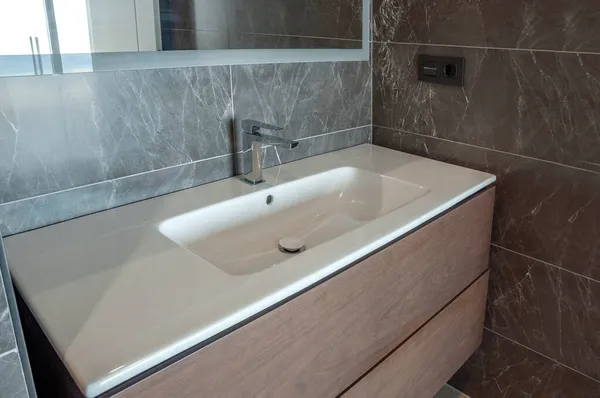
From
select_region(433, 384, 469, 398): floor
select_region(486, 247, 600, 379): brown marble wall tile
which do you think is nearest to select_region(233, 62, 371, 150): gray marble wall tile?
select_region(486, 247, 600, 379): brown marble wall tile

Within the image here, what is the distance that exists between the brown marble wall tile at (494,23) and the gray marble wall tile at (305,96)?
0.18 m

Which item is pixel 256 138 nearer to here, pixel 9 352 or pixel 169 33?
pixel 169 33

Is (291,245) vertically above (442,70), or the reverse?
(442,70)

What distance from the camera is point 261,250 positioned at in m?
1.24

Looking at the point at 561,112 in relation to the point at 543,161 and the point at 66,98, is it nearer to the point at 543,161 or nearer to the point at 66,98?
the point at 543,161

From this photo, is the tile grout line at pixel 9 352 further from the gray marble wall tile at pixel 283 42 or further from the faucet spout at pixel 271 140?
the gray marble wall tile at pixel 283 42

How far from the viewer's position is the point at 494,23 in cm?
135

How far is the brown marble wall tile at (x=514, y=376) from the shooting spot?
4.72 feet

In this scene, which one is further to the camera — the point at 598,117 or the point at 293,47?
the point at 293,47

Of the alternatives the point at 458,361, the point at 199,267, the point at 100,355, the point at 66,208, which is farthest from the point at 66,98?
the point at 458,361

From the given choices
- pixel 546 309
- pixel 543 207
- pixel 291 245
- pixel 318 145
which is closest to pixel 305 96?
pixel 318 145

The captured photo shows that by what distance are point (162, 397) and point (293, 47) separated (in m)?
1.05

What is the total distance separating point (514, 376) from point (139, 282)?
1.28 metres

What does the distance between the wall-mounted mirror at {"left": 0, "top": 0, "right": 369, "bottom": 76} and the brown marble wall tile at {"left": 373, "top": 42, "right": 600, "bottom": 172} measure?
0.19 metres
